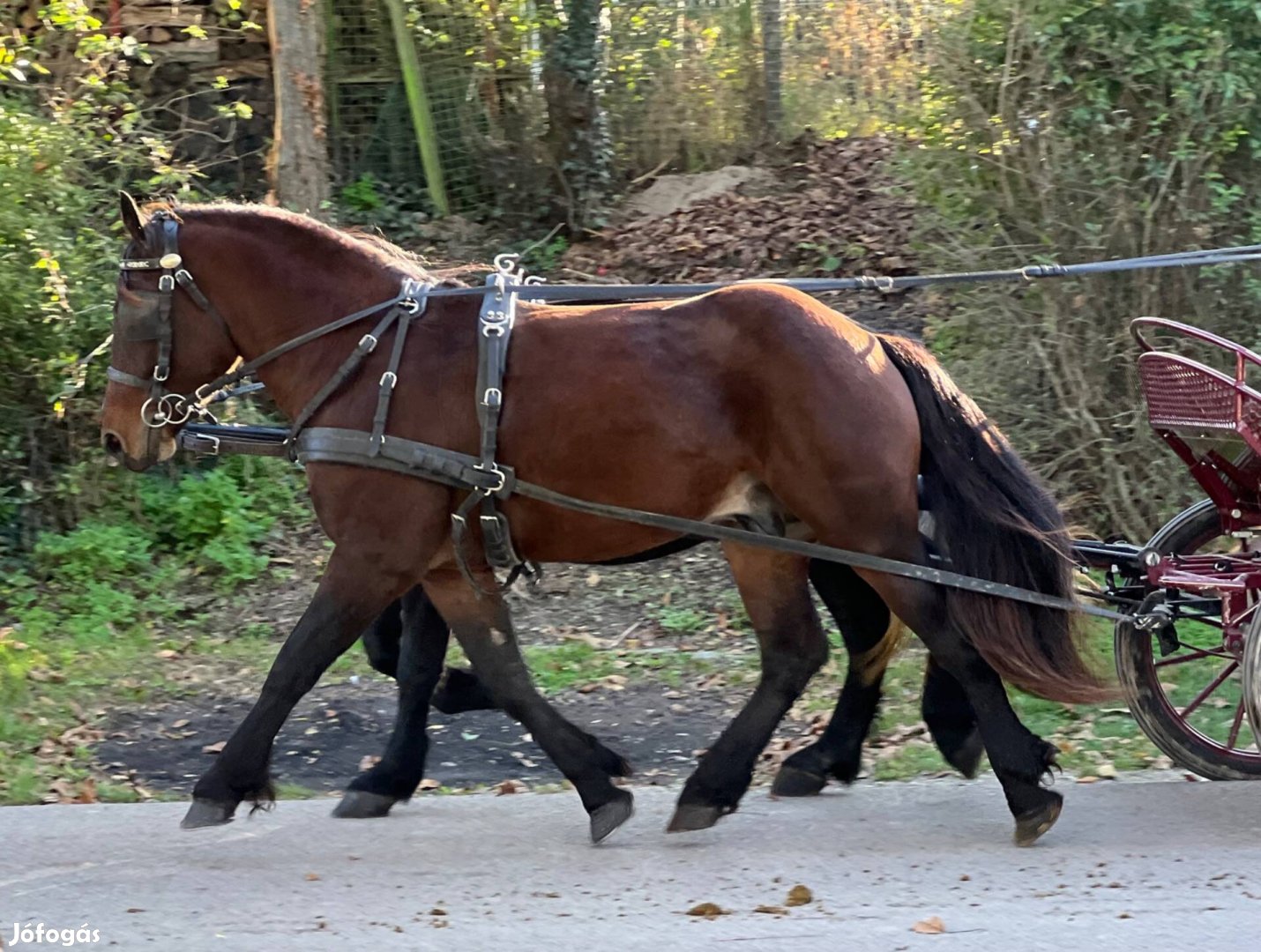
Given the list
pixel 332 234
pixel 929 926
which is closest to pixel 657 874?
pixel 929 926

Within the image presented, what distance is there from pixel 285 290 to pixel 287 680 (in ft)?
4.05

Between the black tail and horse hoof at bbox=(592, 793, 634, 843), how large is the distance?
3.86 ft

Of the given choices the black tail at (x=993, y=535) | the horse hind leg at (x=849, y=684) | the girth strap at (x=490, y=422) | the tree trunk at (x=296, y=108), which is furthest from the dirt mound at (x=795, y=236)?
the girth strap at (x=490, y=422)

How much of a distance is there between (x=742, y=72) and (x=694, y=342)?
25.4 feet

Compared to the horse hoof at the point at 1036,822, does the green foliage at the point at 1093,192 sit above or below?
above

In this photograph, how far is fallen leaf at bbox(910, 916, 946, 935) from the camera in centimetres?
379

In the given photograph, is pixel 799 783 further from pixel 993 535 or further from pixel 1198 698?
pixel 1198 698

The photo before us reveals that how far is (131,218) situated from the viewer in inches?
184

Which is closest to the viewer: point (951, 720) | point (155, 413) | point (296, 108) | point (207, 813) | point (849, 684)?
point (207, 813)

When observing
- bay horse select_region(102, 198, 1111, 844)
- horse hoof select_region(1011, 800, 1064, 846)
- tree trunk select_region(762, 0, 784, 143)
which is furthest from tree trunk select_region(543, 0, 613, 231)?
horse hoof select_region(1011, 800, 1064, 846)

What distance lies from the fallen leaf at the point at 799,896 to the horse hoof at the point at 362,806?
1.55m

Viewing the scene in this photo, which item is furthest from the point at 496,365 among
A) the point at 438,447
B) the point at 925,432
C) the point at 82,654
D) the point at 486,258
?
the point at 486,258

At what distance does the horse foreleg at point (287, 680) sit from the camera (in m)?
4.50

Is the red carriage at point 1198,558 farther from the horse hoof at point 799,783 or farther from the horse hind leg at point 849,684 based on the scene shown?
the horse hoof at point 799,783
